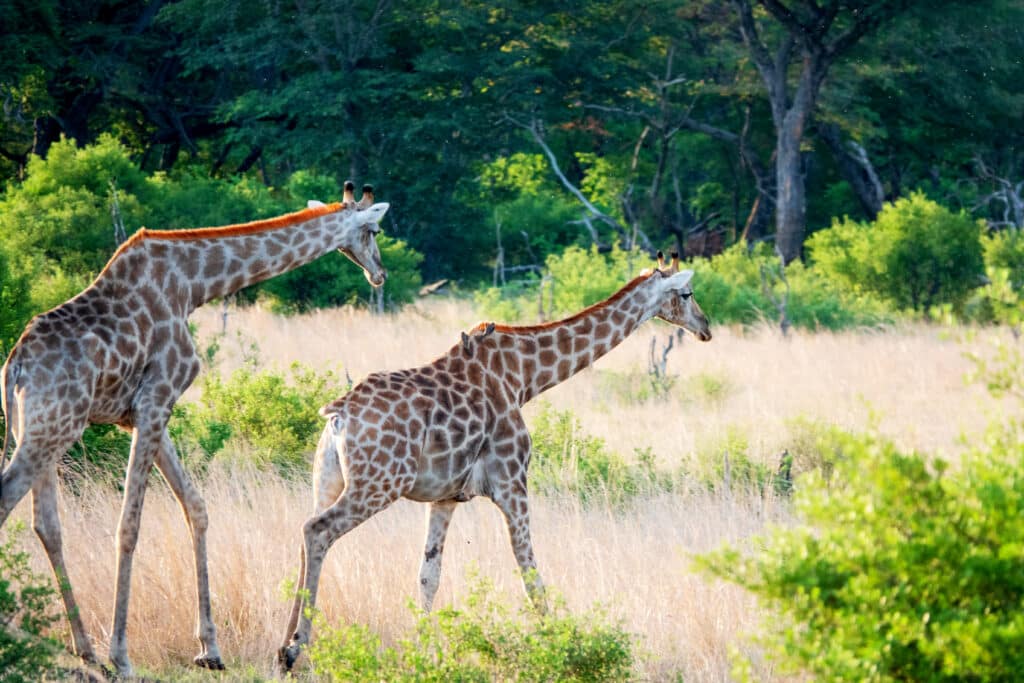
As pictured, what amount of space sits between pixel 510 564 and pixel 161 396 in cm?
213

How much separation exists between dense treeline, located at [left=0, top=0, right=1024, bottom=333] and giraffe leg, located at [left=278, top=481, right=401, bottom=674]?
18.0 m

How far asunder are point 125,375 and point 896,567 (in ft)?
11.7

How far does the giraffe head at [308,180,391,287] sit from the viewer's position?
683 cm

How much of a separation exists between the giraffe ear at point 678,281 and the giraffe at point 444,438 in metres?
0.30

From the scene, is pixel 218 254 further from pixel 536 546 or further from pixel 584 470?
pixel 584 470

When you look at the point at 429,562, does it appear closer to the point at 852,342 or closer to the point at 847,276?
the point at 852,342

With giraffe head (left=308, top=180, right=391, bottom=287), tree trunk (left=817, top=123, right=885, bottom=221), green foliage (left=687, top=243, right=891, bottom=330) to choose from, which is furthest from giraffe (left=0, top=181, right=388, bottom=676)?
tree trunk (left=817, top=123, right=885, bottom=221)

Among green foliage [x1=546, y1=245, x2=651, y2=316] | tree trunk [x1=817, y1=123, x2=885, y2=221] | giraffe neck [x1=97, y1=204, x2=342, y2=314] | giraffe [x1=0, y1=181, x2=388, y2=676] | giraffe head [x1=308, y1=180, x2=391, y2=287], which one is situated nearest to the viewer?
giraffe [x1=0, y1=181, x2=388, y2=676]

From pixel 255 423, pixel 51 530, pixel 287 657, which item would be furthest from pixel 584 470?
pixel 51 530

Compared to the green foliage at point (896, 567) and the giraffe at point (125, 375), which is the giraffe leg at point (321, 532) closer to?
the giraffe at point (125, 375)

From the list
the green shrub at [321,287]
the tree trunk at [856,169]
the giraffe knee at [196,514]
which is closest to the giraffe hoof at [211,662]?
the giraffe knee at [196,514]

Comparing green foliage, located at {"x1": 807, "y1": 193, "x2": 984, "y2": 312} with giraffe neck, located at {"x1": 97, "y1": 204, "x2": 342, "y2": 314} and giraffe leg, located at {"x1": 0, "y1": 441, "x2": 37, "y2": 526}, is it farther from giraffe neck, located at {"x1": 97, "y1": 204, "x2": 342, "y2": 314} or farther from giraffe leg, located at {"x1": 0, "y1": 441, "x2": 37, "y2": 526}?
giraffe leg, located at {"x1": 0, "y1": 441, "x2": 37, "y2": 526}

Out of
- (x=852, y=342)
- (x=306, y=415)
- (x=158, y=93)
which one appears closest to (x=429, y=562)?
(x=306, y=415)

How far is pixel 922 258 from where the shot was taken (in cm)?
2136
